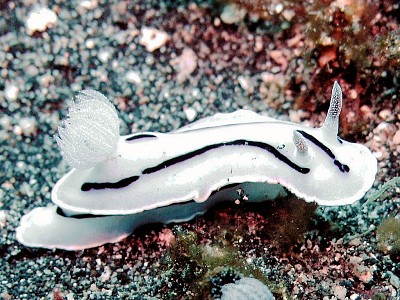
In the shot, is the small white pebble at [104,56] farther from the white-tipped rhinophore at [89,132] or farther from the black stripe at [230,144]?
the black stripe at [230,144]

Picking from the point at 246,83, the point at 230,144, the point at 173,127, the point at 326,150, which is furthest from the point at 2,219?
the point at 326,150

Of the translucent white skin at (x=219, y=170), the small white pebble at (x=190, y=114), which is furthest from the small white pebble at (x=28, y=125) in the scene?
the small white pebble at (x=190, y=114)

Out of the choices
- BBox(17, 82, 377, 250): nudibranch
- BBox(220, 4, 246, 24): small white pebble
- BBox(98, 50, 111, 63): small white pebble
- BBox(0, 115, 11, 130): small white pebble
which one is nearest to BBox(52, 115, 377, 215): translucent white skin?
BBox(17, 82, 377, 250): nudibranch

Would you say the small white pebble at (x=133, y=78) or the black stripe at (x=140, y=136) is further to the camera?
the small white pebble at (x=133, y=78)

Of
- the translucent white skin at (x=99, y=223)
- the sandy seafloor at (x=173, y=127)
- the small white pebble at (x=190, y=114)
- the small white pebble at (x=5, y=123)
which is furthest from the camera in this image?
the small white pebble at (x=190, y=114)

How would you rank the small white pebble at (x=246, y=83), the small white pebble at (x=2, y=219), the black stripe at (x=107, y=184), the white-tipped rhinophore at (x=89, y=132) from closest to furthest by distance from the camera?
the white-tipped rhinophore at (x=89, y=132), the black stripe at (x=107, y=184), the small white pebble at (x=2, y=219), the small white pebble at (x=246, y=83)

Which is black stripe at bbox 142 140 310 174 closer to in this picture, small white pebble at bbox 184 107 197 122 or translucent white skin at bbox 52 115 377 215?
translucent white skin at bbox 52 115 377 215

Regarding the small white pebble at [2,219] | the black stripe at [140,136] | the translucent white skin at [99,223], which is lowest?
the small white pebble at [2,219]
